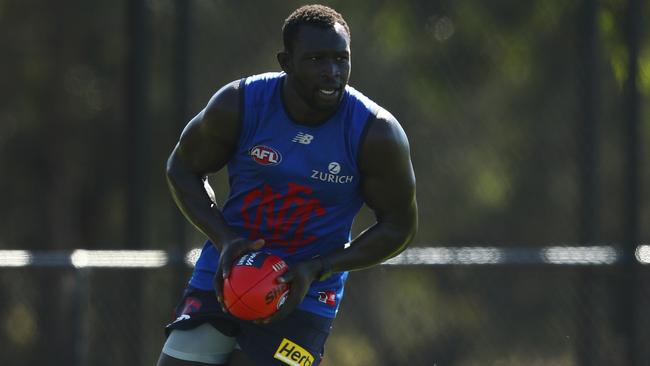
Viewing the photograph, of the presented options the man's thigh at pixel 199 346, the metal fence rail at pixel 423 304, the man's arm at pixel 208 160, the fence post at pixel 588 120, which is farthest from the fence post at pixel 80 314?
the fence post at pixel 588 120

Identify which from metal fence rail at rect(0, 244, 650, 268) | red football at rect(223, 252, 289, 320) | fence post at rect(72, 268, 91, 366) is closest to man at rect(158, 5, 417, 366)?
red football at rect(223, 252, 289, 320)

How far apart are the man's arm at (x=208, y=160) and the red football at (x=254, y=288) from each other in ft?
0.38

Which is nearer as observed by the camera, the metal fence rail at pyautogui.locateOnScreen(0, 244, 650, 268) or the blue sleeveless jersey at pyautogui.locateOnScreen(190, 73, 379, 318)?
the blue sleeveless jersey at pyautogui.locateOnScreen(190, 73, 379, 318)

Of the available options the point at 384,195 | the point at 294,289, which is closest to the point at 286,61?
the point at 384,195

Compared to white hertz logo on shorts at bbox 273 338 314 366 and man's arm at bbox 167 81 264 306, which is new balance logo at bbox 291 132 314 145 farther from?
white hertz logo on shorts at bbox 273 338 314 366

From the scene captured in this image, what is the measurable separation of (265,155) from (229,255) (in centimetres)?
44

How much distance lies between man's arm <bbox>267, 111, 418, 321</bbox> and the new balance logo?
0.68ft

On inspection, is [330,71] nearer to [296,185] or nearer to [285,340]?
[296,185]

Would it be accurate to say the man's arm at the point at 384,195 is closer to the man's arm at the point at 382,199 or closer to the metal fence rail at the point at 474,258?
the man's arm at the point at 382,199

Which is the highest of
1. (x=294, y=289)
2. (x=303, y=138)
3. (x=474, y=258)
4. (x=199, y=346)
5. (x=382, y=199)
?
(x=303, y=138)

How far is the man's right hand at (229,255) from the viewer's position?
4.49 meters

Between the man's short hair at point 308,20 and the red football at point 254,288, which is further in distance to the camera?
the man's short hair at point 308,20

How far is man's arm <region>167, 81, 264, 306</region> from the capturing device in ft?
15.5

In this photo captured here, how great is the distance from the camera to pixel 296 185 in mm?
4738
